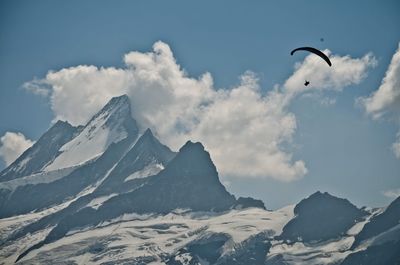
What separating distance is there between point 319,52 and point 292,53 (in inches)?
452

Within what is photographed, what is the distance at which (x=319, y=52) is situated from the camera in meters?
197

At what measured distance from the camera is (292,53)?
189 metres
